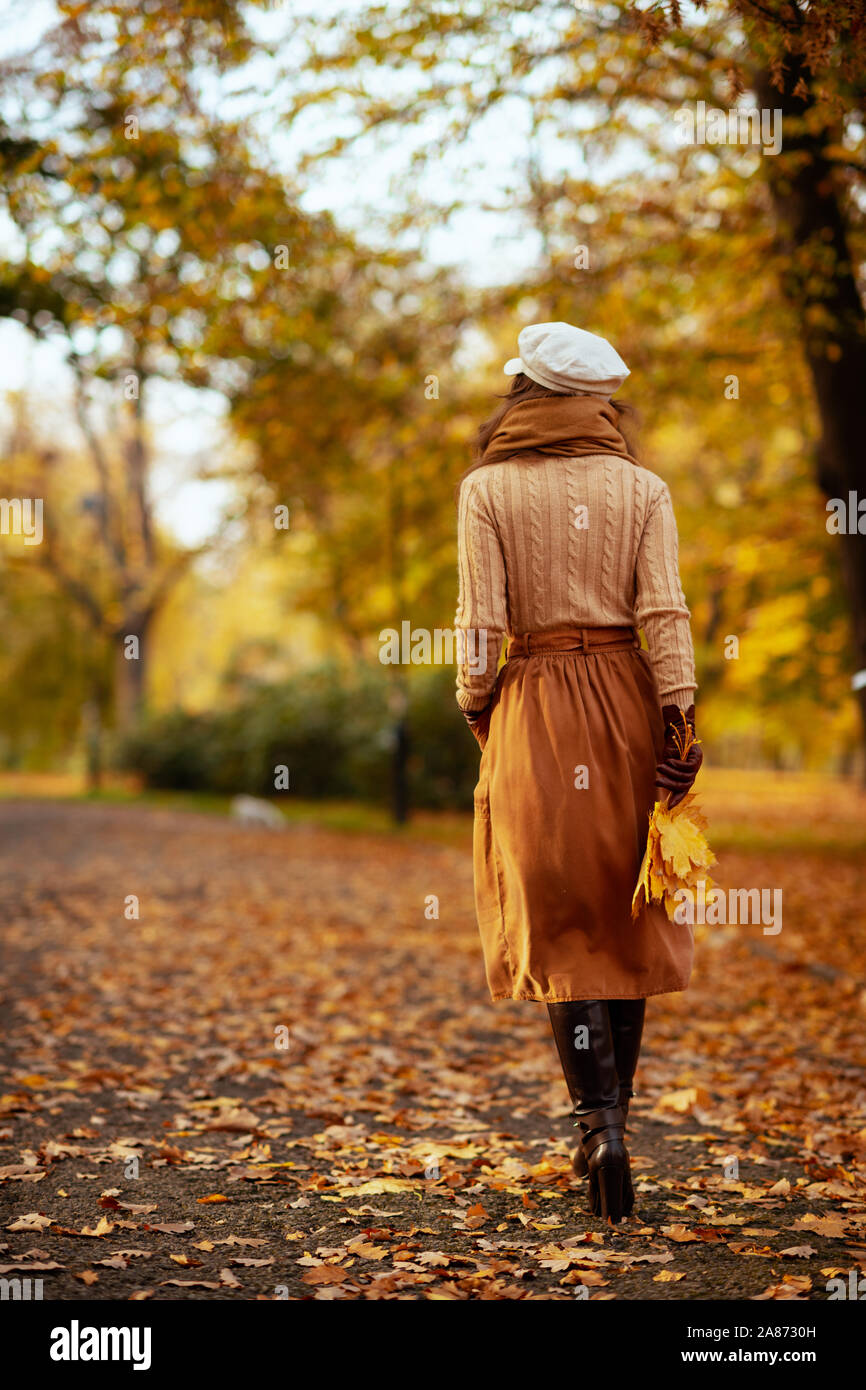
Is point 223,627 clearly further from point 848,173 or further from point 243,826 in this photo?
point 848,173

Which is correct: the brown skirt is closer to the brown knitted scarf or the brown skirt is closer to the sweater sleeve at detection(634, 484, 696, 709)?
the sweater sleeve at detection(634, 484, 696, 709)

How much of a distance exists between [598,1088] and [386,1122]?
1.47 m

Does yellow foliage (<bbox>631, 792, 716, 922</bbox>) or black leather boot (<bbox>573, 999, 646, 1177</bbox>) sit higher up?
yellow foliage (<bbox>631, 792, 716, 922</bbox>)

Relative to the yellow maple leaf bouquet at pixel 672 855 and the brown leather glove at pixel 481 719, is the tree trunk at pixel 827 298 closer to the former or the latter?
the brown leather glove at pixel 481 719


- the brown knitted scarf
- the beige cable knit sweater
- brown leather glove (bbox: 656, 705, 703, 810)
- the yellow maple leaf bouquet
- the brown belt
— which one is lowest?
the yellow maple leaf bouquet

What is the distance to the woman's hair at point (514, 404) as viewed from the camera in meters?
3.44

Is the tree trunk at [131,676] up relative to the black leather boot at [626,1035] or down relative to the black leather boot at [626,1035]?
up

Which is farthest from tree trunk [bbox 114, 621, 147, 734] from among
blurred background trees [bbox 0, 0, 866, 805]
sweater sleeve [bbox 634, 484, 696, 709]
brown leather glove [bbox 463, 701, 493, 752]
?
sweater sleeve [bbox 634, 484, 696, 709]

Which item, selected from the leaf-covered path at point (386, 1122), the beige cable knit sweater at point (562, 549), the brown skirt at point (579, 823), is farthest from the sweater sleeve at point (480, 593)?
the leaf-covered path at point (386, 1122)

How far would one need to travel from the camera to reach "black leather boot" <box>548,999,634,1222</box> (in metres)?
3.25

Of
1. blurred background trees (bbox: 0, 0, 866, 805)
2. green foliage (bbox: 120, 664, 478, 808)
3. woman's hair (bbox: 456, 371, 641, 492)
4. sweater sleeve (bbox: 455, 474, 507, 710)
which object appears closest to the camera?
sweater sleeve (bbox: 455, 474, 507, 710)

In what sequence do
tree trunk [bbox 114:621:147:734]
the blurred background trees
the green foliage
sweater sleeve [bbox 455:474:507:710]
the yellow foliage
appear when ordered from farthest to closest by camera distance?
tree trunk [bbox 114:621:147:734]
the green foliage
the blurred background trees
sweater sleeve [bbox 455:474:507:710]
the yellow foliage

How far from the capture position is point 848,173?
27.5 feet
